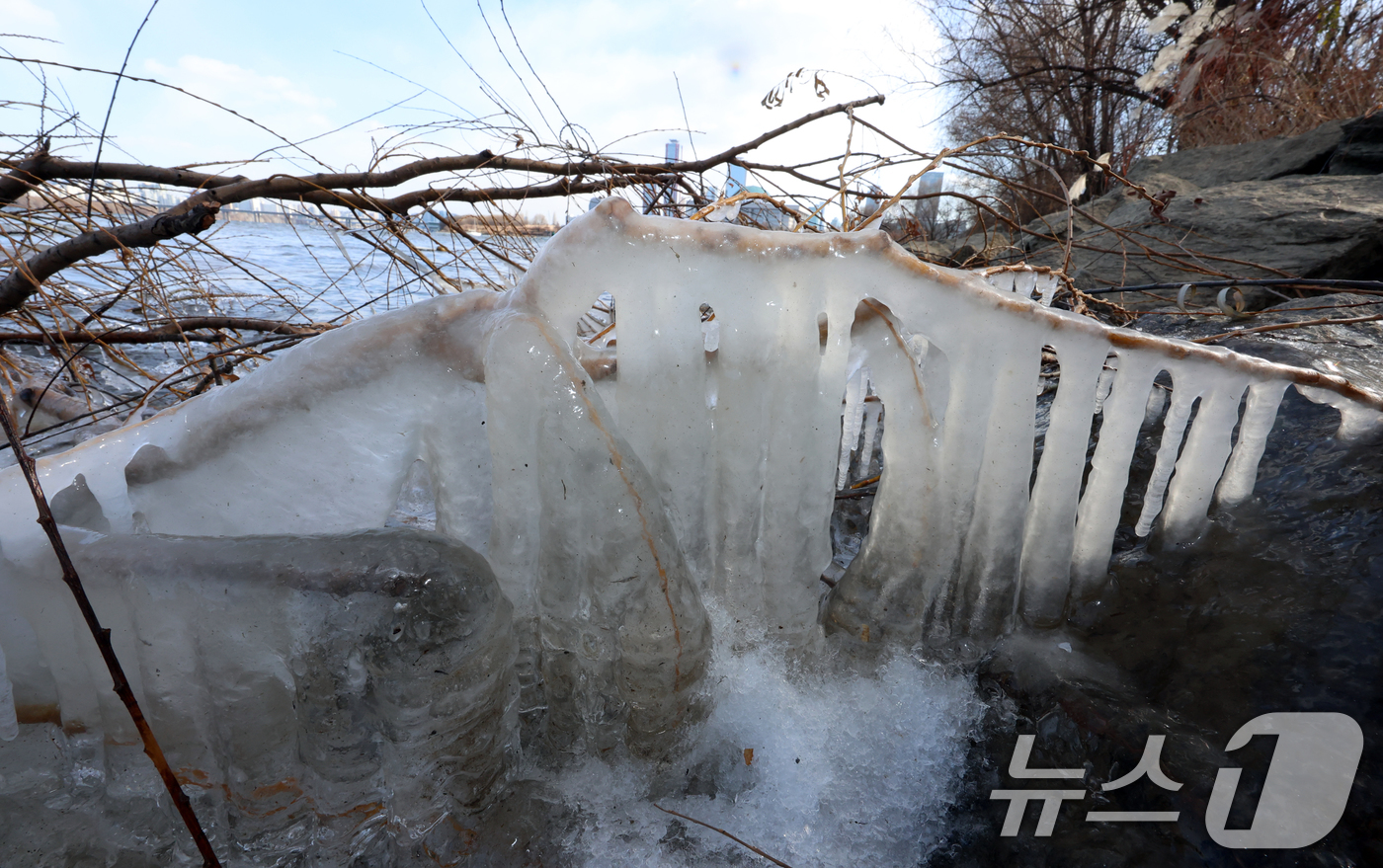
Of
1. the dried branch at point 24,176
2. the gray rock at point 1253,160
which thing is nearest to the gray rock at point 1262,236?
the gray rock at point 1253,160

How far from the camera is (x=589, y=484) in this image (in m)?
1.03

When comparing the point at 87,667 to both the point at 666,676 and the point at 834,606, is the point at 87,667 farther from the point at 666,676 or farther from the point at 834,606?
the point at 834,606

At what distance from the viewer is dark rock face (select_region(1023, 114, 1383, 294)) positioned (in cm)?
320

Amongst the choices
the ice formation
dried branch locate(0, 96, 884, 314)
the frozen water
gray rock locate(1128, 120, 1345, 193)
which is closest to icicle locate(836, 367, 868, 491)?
the ice formation

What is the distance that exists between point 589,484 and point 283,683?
0.52m

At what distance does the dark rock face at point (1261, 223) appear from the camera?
10.5ft

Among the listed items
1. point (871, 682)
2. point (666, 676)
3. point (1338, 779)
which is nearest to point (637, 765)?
point (666, 676)

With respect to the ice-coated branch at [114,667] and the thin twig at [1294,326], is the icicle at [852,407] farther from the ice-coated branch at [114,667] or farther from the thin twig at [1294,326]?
the ice-coated branch at [114,667]

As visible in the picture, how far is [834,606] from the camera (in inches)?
52.7

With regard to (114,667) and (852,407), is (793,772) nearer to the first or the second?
(852,407)

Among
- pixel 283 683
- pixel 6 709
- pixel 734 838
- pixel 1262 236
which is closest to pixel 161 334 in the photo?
pixel 6 709

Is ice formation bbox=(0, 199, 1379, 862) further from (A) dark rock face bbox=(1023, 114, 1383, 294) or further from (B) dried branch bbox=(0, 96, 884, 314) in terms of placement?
(A) dark rock face bbox=(1023, 114, 1383, 294)

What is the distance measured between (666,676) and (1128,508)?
1266 mm

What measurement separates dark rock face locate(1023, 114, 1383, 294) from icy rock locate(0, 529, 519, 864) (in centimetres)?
242
